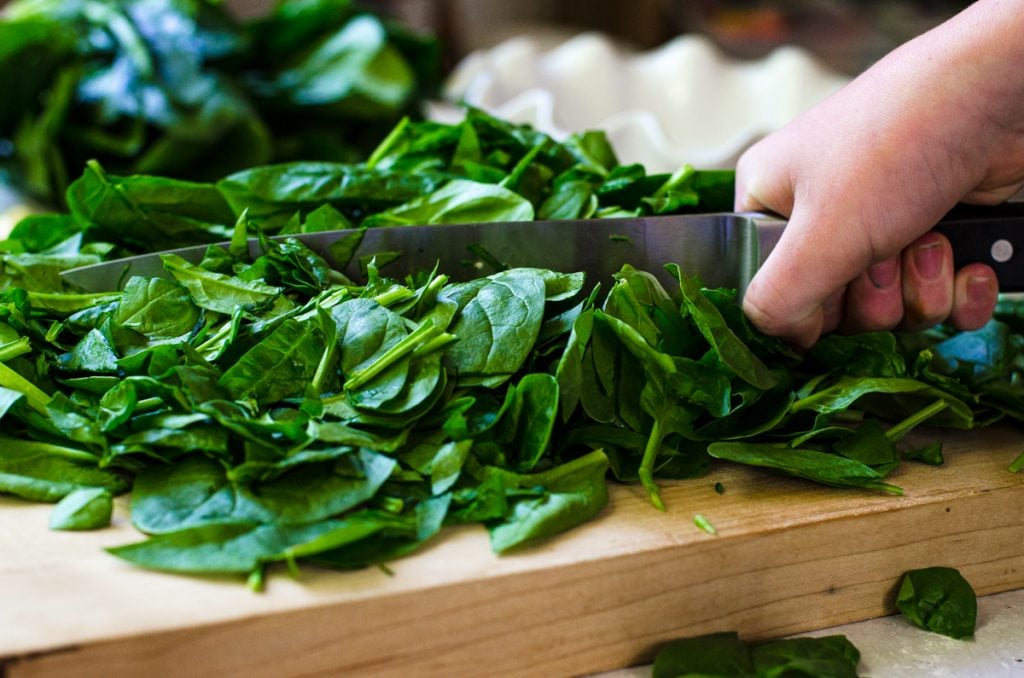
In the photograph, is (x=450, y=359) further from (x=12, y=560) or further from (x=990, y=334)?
(x=990, y=334)

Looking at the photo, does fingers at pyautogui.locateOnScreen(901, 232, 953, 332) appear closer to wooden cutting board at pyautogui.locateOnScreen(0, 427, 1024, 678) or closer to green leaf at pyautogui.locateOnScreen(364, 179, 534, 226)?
wooden cutting board at pyautogui.locateOnScreen(0, 427, 1024, 678)

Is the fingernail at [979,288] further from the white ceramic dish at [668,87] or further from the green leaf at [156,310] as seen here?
the white ceramic dish at [668,87]

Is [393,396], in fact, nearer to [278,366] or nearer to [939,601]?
[278,366]

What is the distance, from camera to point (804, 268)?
81 cm

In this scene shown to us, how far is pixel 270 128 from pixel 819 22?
7.26 feet

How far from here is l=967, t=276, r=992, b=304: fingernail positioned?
914 millimetres

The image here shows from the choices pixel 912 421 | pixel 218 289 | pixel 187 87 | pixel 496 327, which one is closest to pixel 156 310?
pixel 218 289

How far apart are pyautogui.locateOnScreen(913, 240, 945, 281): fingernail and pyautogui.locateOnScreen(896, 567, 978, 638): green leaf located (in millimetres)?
279

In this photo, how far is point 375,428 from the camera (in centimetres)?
73

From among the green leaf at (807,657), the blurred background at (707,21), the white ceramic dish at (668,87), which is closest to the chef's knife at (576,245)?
the green leaf at (807,657)

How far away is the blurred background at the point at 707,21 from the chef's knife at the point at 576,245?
85.8 inches

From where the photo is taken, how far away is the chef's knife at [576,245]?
0.89 m

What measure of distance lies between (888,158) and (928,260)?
0.53ft

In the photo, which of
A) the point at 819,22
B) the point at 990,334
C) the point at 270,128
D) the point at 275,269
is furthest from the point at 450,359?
the point at 819,22
